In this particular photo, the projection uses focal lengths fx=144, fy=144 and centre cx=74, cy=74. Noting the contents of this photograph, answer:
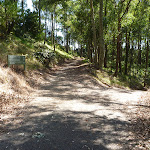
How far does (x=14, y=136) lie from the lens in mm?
3729

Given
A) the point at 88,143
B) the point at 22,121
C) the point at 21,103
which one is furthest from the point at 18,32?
the point at 88,143

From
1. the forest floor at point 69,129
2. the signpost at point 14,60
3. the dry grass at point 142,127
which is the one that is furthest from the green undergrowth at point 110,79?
the forest floor at point 69,129

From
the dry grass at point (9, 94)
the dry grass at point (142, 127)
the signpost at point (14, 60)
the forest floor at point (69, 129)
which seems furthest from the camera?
the signpost at point (14, 60)

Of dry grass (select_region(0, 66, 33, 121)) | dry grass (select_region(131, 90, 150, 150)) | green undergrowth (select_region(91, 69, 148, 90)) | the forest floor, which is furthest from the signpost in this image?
green undergrowth (select_region(91, 69, 148, 90))

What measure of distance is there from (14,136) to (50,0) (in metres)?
19.9

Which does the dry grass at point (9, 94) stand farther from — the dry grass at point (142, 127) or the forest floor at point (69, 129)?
the dry grass at point (142, 127)

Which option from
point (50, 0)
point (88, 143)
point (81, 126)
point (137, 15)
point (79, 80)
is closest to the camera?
Answer: point (88, 143)

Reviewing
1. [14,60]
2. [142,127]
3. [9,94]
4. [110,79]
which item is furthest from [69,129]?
[110,79]

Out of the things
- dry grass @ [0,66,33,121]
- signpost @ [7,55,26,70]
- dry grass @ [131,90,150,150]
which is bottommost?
dry grass @ [131,90,150,150]

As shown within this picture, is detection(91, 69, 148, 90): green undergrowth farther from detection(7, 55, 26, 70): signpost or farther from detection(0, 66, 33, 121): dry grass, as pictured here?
detection(0, 66, 33, 121): dry grass

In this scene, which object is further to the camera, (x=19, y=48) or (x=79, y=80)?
(x=19, y=48)

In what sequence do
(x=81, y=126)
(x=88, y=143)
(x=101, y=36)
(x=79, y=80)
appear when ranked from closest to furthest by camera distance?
(x=88, y=143), (x=81, y=126), (x=79, y=80), (x=101, y=36)

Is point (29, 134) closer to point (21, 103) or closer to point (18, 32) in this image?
point (21, 103)

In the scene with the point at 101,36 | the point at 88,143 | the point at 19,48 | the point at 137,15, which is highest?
the point at 137,15
